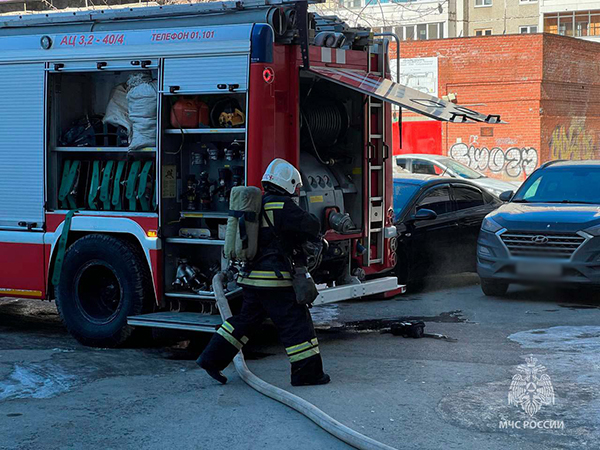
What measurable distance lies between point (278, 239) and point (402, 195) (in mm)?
5058

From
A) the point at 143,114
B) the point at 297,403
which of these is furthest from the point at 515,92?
the point at 297,403

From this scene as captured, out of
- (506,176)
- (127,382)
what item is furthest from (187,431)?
(506,176)

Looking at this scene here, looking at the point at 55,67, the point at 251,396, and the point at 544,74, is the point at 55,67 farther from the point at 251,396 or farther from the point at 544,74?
the point at 544,74

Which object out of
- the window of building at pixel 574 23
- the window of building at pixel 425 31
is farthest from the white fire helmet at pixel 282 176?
the window of building at pixel 574 23

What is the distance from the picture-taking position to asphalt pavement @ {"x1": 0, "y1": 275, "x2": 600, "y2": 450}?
5.89 meters

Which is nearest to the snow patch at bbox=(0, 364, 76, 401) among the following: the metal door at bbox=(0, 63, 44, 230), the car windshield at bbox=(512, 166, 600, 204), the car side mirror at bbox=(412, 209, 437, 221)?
the metal door at bbox=(0, 63, 44, 230)

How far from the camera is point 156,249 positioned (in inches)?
332

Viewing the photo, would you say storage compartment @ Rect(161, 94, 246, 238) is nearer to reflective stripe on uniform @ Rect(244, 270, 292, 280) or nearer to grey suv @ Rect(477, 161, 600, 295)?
reflective stripe on uniform @ Rect(244, 270, 292, 280)

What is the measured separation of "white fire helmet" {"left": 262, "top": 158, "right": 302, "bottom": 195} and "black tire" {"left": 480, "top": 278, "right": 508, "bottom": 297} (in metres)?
4.94

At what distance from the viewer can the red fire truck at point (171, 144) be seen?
813cm

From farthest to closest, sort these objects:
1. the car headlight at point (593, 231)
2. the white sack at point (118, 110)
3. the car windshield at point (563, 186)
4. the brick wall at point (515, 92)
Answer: the brick wall at point (515, 92)
the car windshield at point (563, 186)
the car headlight at point (593, 231)
the white sack at point (118, 110)

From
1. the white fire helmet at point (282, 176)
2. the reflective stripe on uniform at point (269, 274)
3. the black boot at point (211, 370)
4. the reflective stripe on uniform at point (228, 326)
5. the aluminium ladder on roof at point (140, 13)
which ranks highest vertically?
the aluminium ladder on roof at point (140, 13)

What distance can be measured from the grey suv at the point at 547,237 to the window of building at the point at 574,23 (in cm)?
4956

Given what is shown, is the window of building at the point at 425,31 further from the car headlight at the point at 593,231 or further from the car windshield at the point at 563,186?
the car headlight at the point at 593,231
